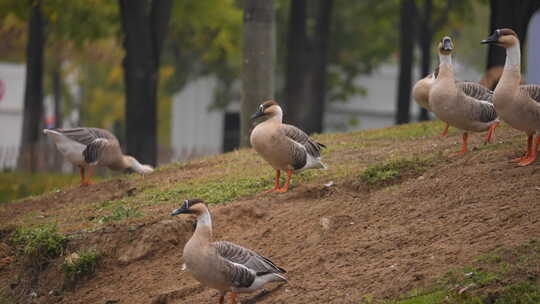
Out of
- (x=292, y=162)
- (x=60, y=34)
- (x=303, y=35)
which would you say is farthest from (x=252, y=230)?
(x=60, y=34)

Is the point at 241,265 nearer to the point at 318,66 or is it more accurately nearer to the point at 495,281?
the point at 495,281

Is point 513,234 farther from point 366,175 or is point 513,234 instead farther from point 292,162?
point 292,162

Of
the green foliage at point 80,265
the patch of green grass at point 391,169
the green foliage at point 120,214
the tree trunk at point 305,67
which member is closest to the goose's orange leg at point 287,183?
the patch of green grass at point 391,169

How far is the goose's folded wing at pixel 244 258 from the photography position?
8.66 metres

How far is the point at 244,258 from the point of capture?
8.73 metres

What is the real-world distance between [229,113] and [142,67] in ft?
83.8

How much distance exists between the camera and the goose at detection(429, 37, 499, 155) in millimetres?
11414

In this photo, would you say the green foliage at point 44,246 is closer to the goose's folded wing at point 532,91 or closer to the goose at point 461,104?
the goose at point 461,104

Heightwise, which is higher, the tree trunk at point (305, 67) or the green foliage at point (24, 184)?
the tree trunk at point (305, 67)

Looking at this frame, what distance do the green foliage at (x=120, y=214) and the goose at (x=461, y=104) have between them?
3.86 meters

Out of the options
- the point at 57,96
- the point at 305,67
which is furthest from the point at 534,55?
the point at 57,96

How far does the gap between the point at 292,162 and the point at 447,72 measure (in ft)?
7.37

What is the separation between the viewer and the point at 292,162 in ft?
36.9

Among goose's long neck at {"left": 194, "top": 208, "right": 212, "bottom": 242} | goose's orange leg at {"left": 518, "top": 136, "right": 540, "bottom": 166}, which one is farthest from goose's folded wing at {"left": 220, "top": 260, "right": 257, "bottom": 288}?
goose's orange leg at {"left": 518, "top": 136, "right": 540, "bottom": 166}
